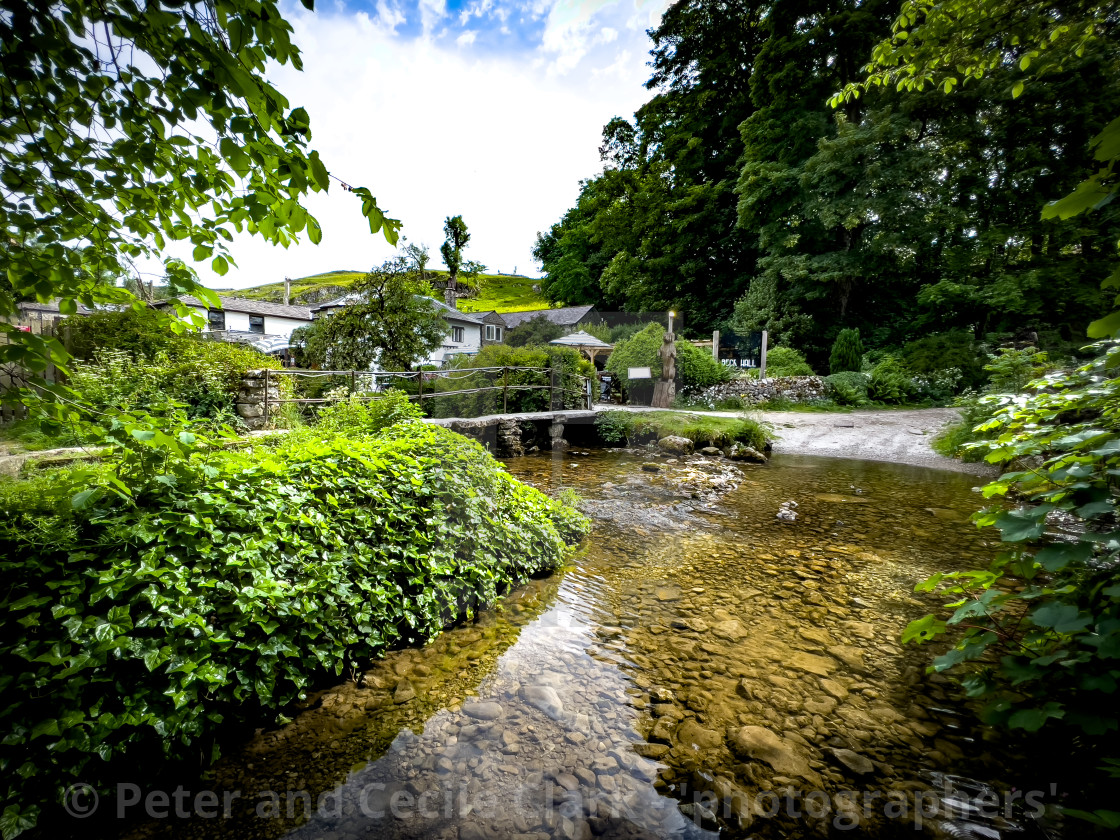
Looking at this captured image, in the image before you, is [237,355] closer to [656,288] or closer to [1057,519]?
[1057,519]

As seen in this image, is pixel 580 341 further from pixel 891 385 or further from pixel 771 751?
pixel 771 751

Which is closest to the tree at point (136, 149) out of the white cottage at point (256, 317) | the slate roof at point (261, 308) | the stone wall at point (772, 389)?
the stone wall at point (772, 389)

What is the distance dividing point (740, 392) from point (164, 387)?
57.8 feet

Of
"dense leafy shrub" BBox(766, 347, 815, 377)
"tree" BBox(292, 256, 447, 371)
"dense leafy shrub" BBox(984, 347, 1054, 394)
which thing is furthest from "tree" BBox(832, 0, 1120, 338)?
"dense leafy shrub" BBox(766, 347, 815, 377)

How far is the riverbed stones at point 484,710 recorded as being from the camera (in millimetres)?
2586

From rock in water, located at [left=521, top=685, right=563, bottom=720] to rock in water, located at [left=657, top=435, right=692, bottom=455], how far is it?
817cm

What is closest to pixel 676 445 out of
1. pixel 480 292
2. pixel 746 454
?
pixel 746 454

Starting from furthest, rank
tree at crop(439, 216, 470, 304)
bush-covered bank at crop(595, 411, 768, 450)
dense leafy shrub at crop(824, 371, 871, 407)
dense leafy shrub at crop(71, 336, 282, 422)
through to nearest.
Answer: tree at crop(439, 216, 470, 304) → dense leafy shrub at crop(824, 371, 871, 407) → bush-covered bank at crop(595, 411, 768, 450) → dense leafy shrub at crop(71, 336, 282, 422)

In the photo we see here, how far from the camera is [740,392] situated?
60.4 ft

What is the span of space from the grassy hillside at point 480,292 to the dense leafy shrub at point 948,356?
5842 centimetres

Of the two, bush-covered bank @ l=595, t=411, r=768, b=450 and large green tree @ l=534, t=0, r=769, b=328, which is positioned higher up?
large green tree @ l=534, t=0, r=769, b=328

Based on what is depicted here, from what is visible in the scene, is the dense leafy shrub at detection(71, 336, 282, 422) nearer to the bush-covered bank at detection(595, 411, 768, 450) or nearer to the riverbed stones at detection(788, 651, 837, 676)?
the bush-covered bank at detection(595, 411, 768, 450)

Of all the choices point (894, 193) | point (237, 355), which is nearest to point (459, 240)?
point (894, 193)

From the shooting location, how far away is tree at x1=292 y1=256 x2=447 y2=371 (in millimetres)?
12680
